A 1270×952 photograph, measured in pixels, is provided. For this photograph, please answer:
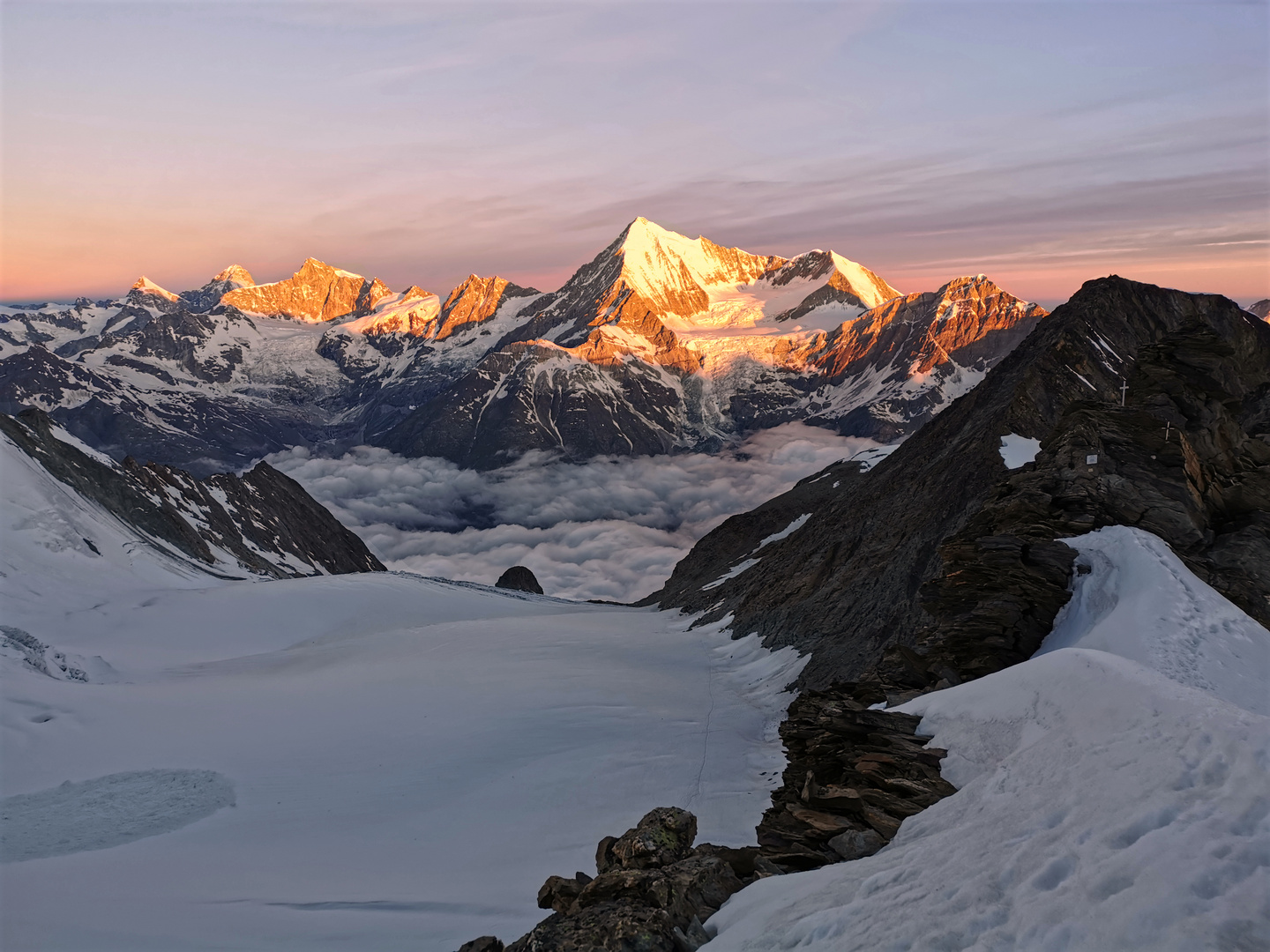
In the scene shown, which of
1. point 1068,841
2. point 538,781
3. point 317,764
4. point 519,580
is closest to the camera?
point 1068,841

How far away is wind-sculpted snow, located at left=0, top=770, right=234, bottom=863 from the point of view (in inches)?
727

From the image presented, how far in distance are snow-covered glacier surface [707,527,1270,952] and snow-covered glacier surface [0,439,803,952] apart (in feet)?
26.7

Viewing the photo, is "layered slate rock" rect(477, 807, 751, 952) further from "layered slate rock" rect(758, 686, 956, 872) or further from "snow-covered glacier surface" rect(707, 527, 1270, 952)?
"layered slate rock" rect(758, 686, 956, 872)

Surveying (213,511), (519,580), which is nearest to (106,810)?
(213,511)

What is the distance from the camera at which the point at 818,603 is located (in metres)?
50.0

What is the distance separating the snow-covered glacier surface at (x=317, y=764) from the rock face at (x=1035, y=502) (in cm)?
651

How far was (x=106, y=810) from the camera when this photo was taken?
20.7m

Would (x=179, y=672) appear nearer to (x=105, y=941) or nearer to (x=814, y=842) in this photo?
(x=105, y=941)

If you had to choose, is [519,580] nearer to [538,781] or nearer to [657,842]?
[538,781]

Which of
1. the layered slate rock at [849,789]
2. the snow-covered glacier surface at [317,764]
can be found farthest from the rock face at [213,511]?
the layered slate rock at [849,789]

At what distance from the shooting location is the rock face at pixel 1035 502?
2406 cm

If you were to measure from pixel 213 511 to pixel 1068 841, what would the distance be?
4853 inches

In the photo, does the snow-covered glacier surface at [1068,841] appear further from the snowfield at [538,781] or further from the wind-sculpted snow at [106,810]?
the wind-sculpted snow at [106,810]

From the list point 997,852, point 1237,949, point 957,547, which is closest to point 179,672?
point 957,547
